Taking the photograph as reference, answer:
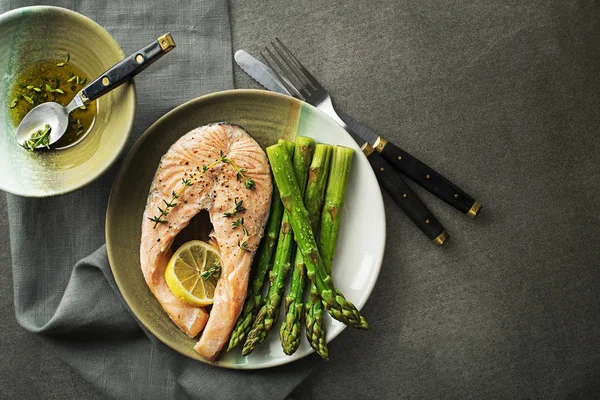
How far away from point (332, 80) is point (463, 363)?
1957 millimetres

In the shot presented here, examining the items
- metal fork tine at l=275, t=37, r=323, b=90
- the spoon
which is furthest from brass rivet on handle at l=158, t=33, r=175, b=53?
metal fork tine at l=275, t=37, r=323, b=90

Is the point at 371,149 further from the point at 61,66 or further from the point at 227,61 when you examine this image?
the point at 61,66

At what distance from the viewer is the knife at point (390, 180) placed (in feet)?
9.85

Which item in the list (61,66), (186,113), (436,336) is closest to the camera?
(61,66)

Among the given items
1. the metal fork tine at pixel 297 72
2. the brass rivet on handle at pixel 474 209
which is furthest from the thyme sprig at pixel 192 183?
the brass rivet on handle at pixel 474 209

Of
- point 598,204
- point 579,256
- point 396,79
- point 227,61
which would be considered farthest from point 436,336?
point 227,61

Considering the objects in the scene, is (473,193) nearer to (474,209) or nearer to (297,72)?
(474,209)

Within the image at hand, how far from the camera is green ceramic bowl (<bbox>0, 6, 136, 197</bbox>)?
253 centimetres

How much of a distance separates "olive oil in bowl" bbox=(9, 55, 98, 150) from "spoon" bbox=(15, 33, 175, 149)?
0.17ft

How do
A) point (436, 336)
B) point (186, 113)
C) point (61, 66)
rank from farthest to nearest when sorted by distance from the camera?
point (436, 336) → point (186, 113) → point (61, 66)

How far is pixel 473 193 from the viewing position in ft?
10.3

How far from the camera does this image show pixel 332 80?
3.11 meters

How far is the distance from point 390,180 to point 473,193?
1.87ft

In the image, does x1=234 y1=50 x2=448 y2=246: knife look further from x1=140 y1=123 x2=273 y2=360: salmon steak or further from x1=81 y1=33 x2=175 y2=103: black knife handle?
x1=81 y1=33 x2=175 y2=103: black knife handle
